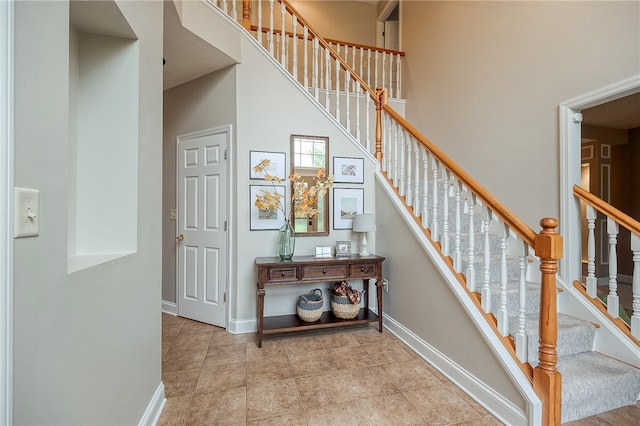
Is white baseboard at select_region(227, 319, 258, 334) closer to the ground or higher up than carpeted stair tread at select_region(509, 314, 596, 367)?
closer to the ground

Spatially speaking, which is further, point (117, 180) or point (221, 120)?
point (221, 120)

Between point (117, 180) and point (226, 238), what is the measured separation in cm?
164

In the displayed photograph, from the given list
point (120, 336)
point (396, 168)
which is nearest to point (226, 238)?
point (120, 336)

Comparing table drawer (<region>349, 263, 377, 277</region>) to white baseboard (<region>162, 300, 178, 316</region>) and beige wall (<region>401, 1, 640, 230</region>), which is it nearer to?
beige wall (<region>401, 1, 640, 230</region>)

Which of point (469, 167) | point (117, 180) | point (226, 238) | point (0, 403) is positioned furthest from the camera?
point (469, 167)

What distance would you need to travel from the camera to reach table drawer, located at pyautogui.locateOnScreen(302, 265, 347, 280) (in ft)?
8.76

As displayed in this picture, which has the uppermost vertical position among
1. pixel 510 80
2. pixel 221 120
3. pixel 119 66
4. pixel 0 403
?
pixel 510 80

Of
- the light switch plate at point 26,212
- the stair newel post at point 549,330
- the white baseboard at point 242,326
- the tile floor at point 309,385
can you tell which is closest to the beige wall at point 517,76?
the stair newel post at point 549,330

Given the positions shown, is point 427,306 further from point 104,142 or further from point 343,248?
point 104,142

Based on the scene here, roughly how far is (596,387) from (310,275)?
2.04 metres

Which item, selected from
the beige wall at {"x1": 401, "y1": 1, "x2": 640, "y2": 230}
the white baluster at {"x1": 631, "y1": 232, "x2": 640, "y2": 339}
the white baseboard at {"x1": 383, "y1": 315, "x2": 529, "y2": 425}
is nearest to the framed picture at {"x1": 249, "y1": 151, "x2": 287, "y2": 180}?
the white baseboard at {"x1": 383, "y1": 315, "x2": 529, "y2": 425}

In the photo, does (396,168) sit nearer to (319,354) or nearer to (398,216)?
(398,216)

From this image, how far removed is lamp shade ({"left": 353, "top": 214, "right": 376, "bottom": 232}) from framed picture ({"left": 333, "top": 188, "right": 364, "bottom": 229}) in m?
0.22

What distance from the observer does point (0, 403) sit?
624mm
